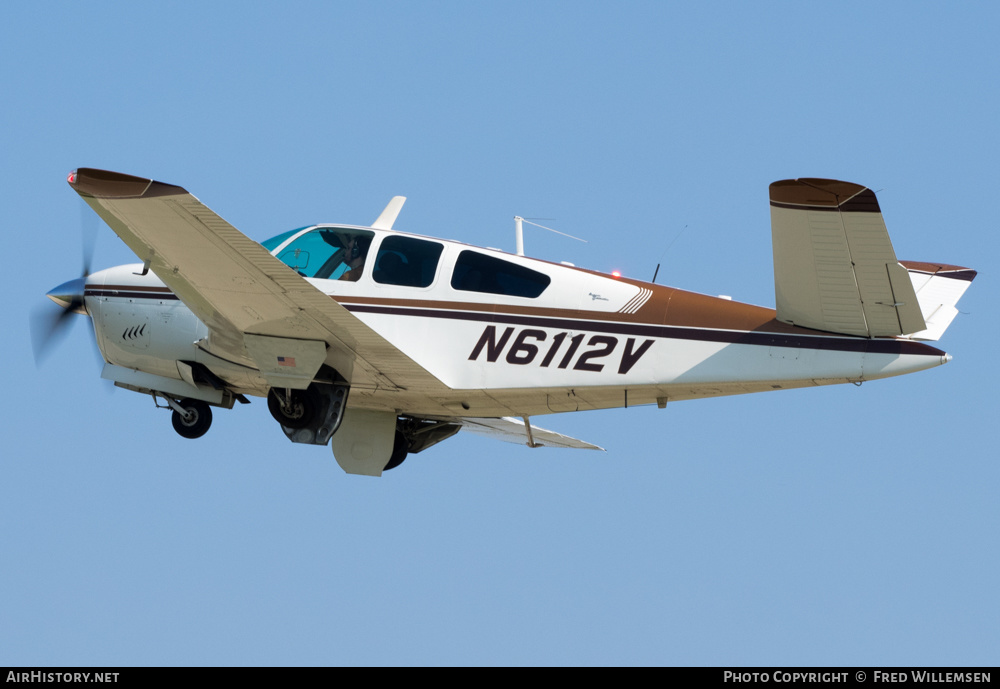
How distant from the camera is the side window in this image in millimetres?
11711

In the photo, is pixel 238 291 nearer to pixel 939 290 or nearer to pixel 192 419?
pixel 192 419

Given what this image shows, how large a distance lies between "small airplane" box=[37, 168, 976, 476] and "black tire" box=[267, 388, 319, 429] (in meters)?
0.02

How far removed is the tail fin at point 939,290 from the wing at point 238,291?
14.9 ft

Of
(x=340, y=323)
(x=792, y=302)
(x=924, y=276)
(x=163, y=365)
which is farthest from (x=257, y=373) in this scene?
(x=924, y=276)

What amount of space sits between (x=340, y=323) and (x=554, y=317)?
2003mm

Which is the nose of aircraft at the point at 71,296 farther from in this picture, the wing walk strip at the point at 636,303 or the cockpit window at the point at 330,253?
the wing walk strip at the point at 636,303

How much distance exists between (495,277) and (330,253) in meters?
1.73

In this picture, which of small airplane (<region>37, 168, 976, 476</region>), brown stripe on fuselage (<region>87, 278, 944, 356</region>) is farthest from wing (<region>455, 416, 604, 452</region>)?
Result: brown stripe on fuselage (<region>87, 278, 944, 356</region>)

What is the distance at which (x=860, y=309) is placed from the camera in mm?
10227

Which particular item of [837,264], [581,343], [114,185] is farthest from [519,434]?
[114,185]

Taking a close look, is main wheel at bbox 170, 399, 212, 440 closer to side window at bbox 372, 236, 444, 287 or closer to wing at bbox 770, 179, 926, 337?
side window at bbox 372, 236, 444, 287

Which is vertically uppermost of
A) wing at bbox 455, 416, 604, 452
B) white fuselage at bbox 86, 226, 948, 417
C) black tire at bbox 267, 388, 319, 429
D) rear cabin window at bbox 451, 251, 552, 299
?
rear cabin window at bbox 451, 251, 552, 299

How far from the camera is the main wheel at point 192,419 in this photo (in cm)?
1328
